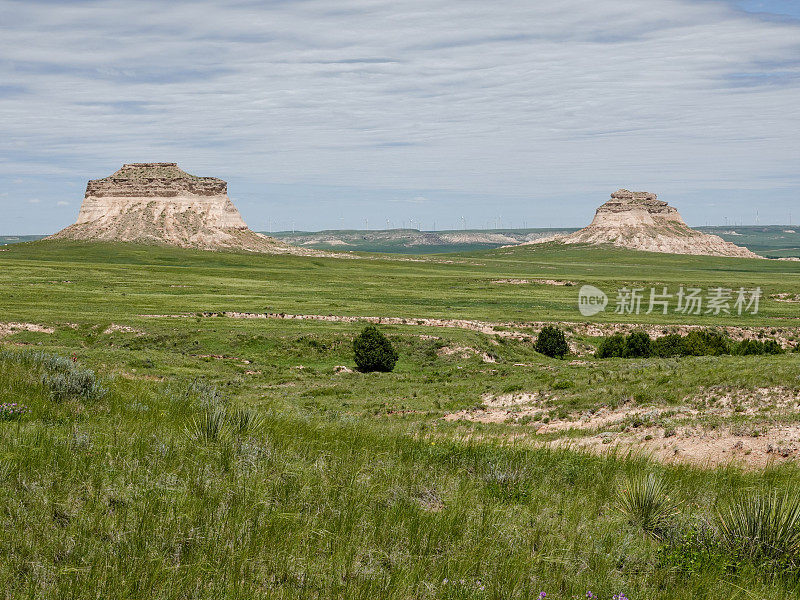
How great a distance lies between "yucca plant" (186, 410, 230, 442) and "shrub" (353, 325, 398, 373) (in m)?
35.0

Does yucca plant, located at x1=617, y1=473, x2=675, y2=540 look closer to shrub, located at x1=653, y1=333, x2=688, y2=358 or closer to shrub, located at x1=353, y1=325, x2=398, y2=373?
shrub, located at x1=353, y1=325, x2=398, y2=373

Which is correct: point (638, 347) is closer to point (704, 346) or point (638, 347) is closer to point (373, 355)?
point (704, 346)

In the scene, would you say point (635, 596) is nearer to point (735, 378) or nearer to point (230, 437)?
point (230, 437)

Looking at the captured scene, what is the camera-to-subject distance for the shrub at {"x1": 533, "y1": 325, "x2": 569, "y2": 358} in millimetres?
52969

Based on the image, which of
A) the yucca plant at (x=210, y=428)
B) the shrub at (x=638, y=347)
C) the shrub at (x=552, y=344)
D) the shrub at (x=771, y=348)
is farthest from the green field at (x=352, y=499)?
the shrub at (x=552, y=344)

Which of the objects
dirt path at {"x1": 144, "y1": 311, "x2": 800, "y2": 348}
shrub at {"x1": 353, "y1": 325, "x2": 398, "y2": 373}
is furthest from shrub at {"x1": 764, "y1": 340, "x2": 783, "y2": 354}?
shrub at {"x1": 353, "y1": 325, "x2": 398, "y2": 373}

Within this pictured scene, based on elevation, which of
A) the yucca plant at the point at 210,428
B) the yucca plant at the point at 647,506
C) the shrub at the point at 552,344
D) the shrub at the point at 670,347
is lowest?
the shrub at the point at 552,344

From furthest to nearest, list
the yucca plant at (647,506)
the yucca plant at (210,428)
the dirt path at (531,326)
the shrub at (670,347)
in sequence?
the dirt path at (531,326)
the shrub at (670,347)
the yucca plant at (210,428)
the yucca plant at (647,506)

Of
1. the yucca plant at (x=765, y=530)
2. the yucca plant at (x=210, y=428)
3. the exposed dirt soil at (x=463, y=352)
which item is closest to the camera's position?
the yucca plant at (x=765, y=530)

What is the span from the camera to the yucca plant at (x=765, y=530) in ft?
19.3

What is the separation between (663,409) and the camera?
803 inches

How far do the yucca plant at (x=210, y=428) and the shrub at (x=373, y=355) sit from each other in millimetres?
34965

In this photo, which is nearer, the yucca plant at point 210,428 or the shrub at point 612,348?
the yucca plant at point 210,428

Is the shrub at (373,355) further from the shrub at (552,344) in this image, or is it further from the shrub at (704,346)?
the shrub at (704,346)
